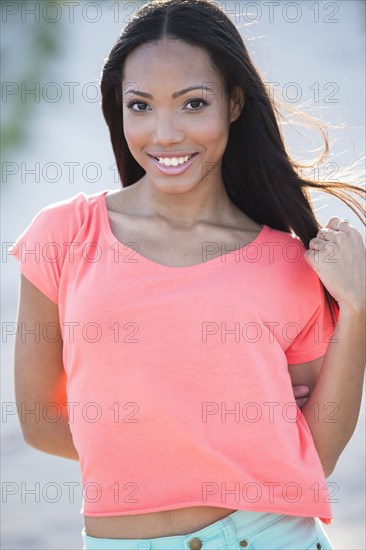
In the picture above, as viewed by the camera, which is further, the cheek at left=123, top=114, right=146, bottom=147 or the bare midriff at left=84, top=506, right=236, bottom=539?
the cheek at left=123, top=114, right=146, bottom=147

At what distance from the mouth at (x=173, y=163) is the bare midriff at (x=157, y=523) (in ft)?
2.33

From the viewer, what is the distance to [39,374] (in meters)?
2.61

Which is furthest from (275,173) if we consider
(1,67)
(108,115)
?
(1,67)

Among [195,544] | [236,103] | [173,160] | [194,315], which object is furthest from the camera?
[236,103]

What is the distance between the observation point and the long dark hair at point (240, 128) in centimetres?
266

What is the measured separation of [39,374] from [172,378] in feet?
1.11

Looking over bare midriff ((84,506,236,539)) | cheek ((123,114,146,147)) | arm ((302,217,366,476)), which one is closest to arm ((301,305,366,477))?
arm ((302,217,366,476))

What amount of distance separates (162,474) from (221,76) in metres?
0.88

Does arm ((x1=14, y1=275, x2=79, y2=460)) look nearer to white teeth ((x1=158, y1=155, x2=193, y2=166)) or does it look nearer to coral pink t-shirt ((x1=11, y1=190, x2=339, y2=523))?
coral pink t-shirt ((x1=11, y1=190, x2=339, y2=523))

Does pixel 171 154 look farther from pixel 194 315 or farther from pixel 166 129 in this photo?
pixel 194 315

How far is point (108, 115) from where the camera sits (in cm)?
283

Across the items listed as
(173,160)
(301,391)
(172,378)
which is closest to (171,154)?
(173,160)

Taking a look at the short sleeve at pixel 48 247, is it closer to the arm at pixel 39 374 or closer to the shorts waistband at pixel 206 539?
the arm at pixel 39 374

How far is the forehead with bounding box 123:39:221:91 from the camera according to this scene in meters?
2.57
